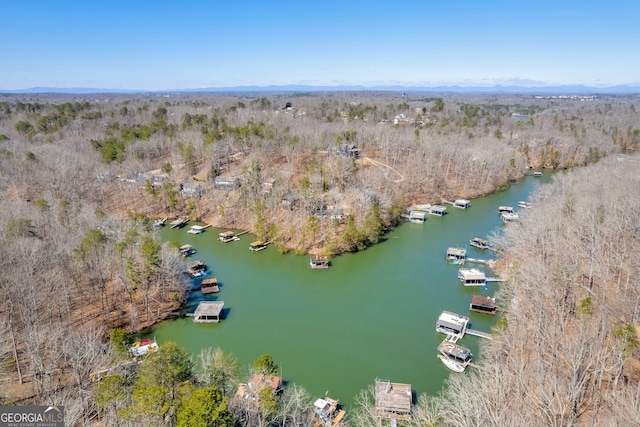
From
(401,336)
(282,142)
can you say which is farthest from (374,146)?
(401,336)

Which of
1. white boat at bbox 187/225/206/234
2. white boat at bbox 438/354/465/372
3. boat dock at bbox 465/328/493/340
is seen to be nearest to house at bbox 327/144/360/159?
white boat at bbox 187/225/206/234

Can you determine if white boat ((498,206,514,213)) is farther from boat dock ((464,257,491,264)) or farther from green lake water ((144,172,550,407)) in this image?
boat dock ((464,257,491,264))

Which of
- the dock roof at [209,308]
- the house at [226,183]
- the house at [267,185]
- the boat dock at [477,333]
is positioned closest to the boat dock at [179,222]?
the house at [226,183]

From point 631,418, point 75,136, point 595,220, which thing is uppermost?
point 75,136

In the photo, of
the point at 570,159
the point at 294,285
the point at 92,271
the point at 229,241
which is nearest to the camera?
the point at 92,271

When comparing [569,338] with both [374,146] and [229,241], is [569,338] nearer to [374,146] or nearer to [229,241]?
[229,241]

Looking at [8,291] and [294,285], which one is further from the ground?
[8,291]

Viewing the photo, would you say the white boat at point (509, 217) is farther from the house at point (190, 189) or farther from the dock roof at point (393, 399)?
the house at point (190, 189)

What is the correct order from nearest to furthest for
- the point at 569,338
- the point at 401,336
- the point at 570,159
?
the point at 569,338, the point at 401,336, the point at 570,159
